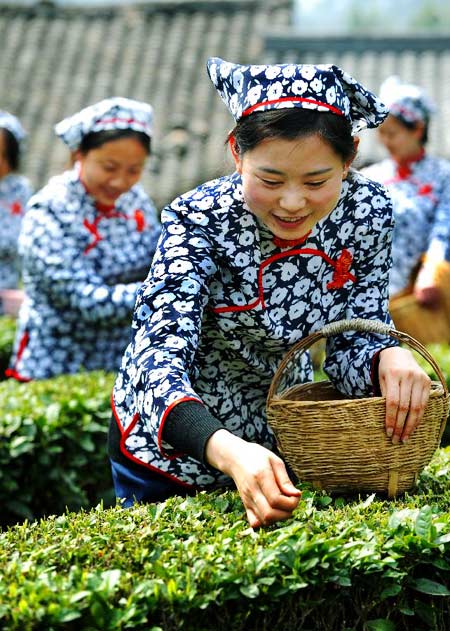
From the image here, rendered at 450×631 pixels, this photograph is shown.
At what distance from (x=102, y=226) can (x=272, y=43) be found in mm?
12482

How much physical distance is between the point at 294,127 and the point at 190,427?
67cm

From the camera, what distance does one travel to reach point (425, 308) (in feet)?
21.0

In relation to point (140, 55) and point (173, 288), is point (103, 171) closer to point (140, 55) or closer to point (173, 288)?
point (173, 288)

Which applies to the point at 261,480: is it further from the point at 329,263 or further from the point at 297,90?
the point at 297,90

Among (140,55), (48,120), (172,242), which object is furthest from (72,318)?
(140,55)

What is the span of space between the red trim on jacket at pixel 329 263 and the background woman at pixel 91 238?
182 cm

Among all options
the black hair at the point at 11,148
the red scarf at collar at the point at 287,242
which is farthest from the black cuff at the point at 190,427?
the black hair at the point at 11,148

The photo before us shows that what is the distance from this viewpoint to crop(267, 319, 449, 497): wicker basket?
2.53m

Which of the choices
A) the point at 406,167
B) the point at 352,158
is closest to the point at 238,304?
the point at 352,158

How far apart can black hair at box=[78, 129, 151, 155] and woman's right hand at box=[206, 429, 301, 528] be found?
8.65ft

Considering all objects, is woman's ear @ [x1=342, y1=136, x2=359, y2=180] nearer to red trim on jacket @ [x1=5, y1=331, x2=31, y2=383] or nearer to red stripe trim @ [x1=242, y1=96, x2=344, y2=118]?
red stripe trim @ [x1=242, y1=96, x2=344, y2=118]

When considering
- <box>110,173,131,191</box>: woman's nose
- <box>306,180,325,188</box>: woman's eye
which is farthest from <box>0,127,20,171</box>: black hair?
<box>306,180,325,188</box>: woman's eye

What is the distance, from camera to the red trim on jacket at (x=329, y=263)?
2.65 meters

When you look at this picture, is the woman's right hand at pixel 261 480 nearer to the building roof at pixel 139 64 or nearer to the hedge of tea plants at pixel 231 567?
the hedge of tea plants at pixel 231 567
